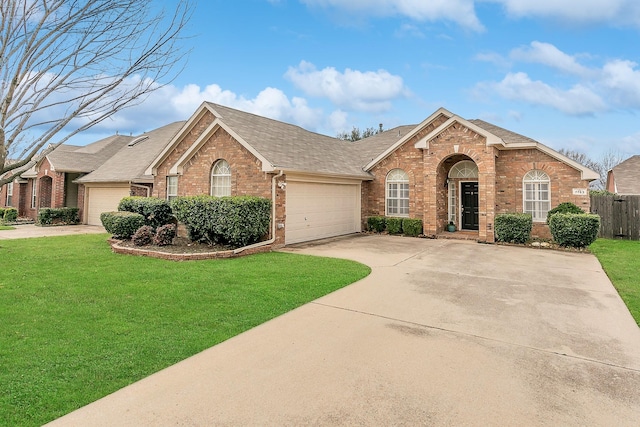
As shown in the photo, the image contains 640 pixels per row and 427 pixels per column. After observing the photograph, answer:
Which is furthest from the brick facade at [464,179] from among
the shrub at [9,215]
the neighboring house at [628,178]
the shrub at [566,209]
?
the shrub at [9,215]

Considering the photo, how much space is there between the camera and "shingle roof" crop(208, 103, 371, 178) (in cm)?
1277

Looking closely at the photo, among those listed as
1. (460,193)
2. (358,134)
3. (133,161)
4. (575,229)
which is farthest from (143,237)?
(358,134)

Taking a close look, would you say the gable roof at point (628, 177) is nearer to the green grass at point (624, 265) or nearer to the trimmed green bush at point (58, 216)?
the green grass at point (624, 265)

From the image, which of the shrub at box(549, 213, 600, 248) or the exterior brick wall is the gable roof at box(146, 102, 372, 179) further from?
the shrub at box(549, 213, 600, 248)

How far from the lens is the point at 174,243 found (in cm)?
1200

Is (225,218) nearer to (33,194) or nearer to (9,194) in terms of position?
(33,194)

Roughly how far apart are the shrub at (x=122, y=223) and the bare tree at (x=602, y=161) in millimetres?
44367

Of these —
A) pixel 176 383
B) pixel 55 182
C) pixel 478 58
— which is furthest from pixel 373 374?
pixel 55 182

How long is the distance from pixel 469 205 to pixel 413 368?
14.8 meters

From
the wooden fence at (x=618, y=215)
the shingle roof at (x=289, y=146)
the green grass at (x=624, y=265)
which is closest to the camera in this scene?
the green grass at (x=624, y=265)

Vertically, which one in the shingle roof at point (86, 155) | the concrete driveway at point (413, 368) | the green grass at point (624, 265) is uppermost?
the shingle roof at point (86, 155)

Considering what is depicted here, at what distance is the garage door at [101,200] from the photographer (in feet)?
64.0

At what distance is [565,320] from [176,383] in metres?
5.67

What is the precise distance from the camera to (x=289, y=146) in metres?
14.6
